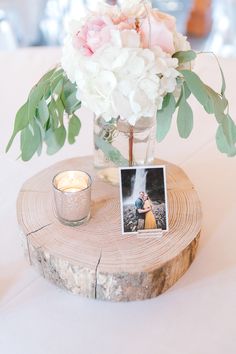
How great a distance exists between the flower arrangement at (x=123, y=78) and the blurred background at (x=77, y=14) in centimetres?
192

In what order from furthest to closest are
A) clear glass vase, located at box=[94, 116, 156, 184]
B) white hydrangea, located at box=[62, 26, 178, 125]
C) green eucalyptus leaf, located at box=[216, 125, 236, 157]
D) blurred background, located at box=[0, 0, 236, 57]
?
blurred background, located at box=[0, 0, 236, 57] → clear glass vase, located at box=[94, 116, 156, 184] → green eucalyptus leaf, located at box=[216, 125, 236, 157] → white hydrangea, located at box=[62, 26, 178, 125]

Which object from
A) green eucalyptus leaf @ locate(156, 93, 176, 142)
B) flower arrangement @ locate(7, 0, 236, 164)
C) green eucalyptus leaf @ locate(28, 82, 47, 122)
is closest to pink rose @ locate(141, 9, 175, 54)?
flower arrangement @ locate(7, 0, 236, 164)

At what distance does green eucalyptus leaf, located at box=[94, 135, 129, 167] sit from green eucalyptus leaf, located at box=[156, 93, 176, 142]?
9 cm

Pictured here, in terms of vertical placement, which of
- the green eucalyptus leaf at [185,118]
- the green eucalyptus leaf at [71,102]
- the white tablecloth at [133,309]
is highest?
the green eucalyptus leaf at [71,102]

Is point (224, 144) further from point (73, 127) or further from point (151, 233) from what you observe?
point (73, 127)

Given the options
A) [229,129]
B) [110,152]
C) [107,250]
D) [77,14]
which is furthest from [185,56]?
[77,14]

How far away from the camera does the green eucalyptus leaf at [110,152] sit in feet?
3.44

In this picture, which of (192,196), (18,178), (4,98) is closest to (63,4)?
(4,98)

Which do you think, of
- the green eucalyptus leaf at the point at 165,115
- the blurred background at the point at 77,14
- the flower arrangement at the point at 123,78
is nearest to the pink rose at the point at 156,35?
the flower arrangement at the point at 123,78

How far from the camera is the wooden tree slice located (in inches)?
35.8

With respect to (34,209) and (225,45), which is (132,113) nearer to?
(34,209)

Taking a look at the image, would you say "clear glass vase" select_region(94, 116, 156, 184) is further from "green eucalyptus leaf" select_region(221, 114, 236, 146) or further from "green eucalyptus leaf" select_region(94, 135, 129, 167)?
"green eucalyptus leaf" select_region(221, 114, 236, 146)

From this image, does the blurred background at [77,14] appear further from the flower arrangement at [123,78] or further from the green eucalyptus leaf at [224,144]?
the green eucalyptus leaf at [224,144]

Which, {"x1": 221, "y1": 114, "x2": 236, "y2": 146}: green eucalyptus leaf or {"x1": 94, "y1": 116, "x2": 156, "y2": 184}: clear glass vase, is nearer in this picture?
{"x1": 221, "y1": 114, "x2": 236, "y2": 146}: green eucalyptus leaf
